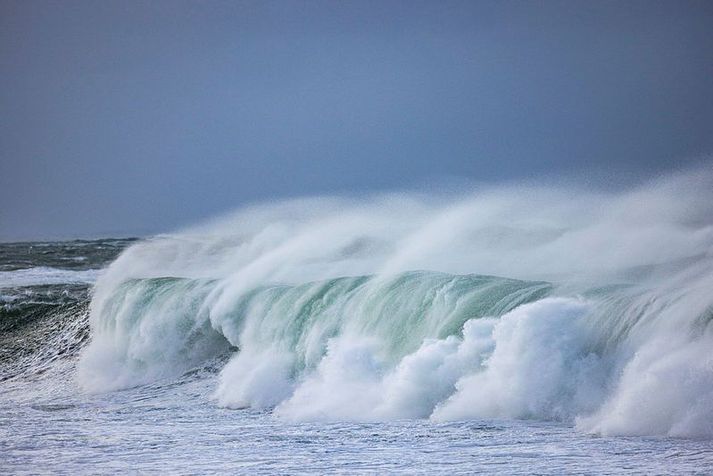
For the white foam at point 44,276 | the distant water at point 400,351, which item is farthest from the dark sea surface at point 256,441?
the white foam at point 44,276

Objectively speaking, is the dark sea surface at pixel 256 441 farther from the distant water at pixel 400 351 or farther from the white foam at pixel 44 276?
the white foam at pixel 44 276

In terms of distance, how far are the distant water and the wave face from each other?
0.11 ft

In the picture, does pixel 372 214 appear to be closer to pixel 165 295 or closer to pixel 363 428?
pixel 165 295

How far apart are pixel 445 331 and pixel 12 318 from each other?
13886 millimetres

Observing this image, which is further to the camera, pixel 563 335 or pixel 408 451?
pixel 563 335

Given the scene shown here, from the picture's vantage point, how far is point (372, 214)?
20484 millimetres

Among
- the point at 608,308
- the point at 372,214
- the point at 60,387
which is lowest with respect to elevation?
the point at 60,387

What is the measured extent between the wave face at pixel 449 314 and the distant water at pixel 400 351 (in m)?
0.03

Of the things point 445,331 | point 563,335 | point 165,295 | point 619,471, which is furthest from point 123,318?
point 619,471

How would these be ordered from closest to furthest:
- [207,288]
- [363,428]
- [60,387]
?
[363,428] → [60,387] → [207,288]

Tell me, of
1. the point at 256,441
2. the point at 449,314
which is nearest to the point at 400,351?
the point at 449,314

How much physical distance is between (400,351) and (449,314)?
2.66ft

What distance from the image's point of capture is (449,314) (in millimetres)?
12727

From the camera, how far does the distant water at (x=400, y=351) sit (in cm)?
917
